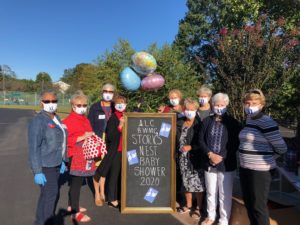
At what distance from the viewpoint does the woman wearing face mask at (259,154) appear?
3576mm

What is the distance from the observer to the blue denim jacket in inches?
152

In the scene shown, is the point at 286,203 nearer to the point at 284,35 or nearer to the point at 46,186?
the point at 46,186

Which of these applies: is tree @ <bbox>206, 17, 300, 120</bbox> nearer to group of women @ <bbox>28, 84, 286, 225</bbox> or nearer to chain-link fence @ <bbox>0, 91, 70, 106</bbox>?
group of women @ <bbox>28, 84, 286, 225</bbox>

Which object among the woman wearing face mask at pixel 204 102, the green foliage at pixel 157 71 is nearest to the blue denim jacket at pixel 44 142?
the woman wearing face mask at pixel 204 102

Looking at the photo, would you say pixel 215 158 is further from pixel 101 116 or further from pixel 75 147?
pixel 101 116

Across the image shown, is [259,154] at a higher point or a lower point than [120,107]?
lower

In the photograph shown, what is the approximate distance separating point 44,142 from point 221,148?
2320 millimetres

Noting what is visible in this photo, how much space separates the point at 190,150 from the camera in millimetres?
4844

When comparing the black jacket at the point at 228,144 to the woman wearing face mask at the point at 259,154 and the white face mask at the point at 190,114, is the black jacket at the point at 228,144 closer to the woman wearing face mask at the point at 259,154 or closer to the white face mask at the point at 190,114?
the woman wearing face mask at the point at 259,154

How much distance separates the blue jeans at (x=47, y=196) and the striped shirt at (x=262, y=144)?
8.00ft

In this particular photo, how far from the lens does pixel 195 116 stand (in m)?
4.96

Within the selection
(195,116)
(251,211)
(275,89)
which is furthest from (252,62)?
(251,211)

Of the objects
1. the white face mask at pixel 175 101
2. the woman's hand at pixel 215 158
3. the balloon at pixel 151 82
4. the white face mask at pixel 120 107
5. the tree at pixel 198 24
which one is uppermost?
the tree at pixel 198 24

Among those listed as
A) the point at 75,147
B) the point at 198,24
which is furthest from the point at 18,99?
the point at 75,147
